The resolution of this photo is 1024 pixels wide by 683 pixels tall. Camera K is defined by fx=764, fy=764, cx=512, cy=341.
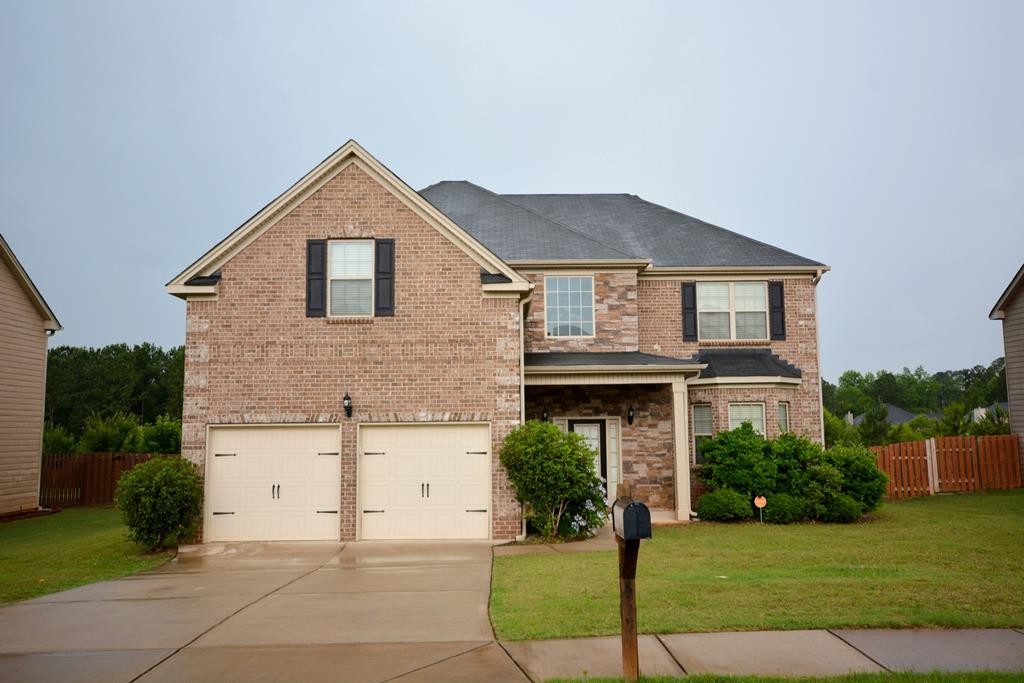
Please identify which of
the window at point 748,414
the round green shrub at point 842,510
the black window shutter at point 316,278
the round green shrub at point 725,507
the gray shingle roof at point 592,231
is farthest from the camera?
the gray shingle roof at point 592,231

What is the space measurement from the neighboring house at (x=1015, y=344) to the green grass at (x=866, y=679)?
19.6 metres

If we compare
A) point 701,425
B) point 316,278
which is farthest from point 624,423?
point 316,278

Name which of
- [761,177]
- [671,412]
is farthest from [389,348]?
[761,177]

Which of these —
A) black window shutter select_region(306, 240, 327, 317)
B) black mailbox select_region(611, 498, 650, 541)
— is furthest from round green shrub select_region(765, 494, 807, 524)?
black mailbox select_region(611, 498, 650, 541)

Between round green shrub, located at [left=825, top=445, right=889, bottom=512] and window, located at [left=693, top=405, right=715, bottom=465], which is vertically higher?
window, located at [left=693, top=405, right=715, bottom=465]

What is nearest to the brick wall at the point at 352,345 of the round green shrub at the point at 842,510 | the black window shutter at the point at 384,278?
the black window shutter at the point at 384,278

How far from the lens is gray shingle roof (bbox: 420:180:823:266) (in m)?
19.4

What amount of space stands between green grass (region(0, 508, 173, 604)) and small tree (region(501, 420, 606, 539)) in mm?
6297

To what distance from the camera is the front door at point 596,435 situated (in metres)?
18.3

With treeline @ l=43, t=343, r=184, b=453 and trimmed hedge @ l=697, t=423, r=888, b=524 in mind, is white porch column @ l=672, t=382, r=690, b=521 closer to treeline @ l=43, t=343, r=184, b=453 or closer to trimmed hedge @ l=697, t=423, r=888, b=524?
trimmed hedge @ l=697, t=423, r=888, b=524

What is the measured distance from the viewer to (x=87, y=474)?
25156mm

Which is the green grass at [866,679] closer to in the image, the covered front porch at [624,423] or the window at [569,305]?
the covered front porch at [624,423]

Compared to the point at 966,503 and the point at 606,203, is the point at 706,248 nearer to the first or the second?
the point at 606,203

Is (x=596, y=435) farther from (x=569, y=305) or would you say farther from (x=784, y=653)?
(x=784, y=653)
